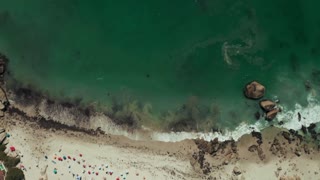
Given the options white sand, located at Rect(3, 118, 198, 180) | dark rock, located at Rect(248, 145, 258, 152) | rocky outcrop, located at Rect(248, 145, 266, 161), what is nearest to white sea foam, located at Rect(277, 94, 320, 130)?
rocky outcrop, located at Rect(248, 145, 266, 161)

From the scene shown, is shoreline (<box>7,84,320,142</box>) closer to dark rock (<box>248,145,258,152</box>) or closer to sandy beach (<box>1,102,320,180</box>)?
sandy beach (<box>1,102,320,180</box>)

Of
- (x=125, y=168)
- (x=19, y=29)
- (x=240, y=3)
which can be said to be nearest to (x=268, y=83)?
(x=240, y=3)

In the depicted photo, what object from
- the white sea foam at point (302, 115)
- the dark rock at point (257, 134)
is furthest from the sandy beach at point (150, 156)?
the white sea foam at point (302, 115)

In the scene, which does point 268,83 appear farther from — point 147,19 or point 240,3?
point 147,19

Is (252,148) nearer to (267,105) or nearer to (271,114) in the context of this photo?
(271,114)

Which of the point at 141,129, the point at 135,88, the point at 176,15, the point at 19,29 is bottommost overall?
the point at 141,129

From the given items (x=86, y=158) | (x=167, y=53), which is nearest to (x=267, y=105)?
(x=167, y=53)

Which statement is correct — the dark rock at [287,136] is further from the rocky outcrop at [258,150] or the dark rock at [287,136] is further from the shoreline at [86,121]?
the rocky outcrop at [258,150]
